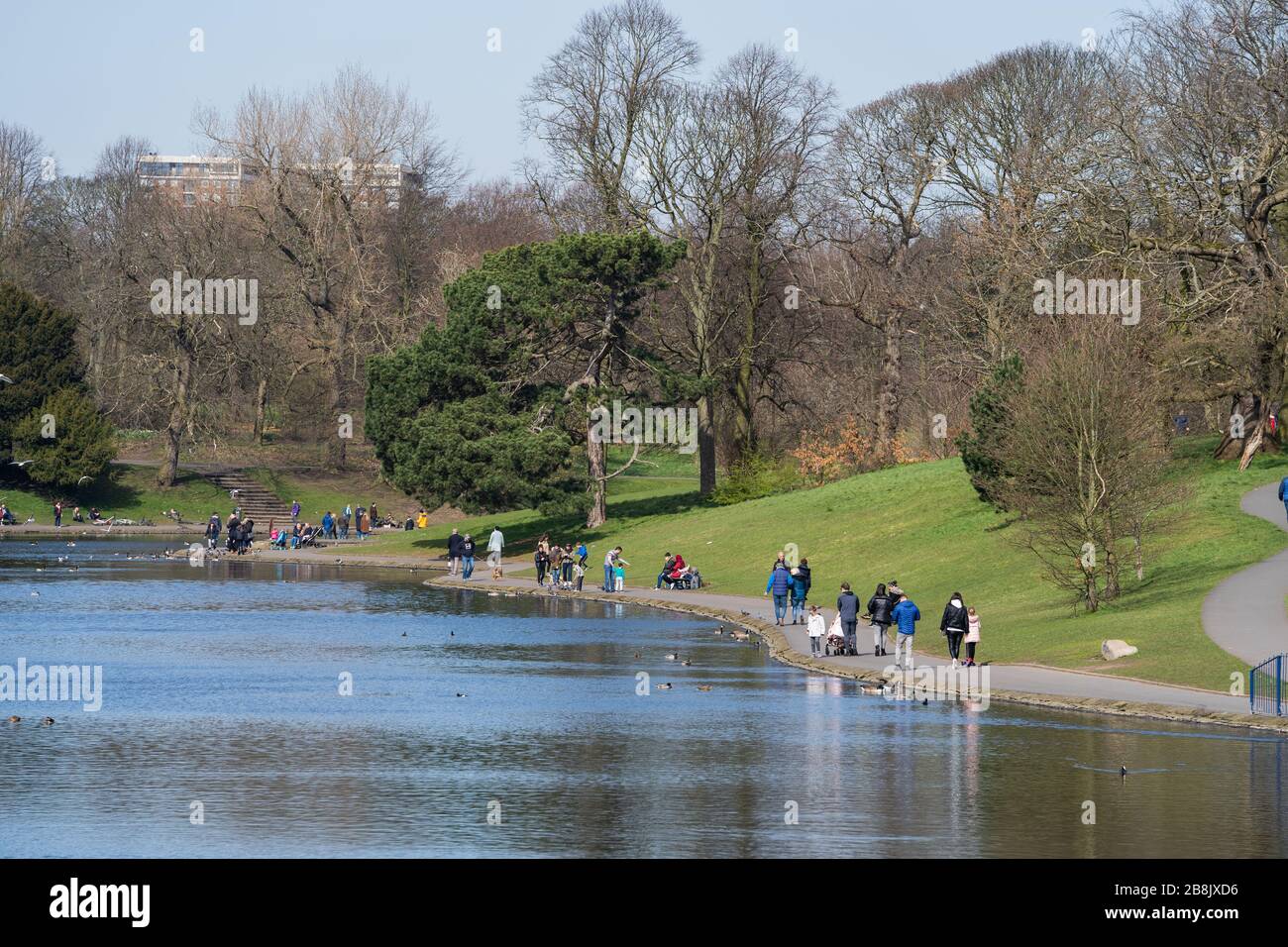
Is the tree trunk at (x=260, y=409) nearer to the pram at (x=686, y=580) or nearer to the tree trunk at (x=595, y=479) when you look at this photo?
the tree trunk at (x=595, y=479)

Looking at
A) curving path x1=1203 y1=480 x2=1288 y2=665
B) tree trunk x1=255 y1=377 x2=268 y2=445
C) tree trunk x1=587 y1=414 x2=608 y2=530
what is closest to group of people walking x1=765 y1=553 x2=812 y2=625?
curving path x1=1203 y1=480 x2=1288 y2=665

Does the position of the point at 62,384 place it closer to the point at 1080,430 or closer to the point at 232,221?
the point at 232,221

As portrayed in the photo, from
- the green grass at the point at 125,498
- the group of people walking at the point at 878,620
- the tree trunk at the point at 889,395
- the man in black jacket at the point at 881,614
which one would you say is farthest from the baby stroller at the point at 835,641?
the green grass at the point at 125,498

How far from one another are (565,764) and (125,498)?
256ft

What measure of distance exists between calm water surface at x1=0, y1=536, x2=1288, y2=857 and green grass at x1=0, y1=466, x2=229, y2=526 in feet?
184

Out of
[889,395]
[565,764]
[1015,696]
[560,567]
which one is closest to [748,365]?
[889,395]

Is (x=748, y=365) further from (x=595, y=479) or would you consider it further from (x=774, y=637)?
(x=774, y=637)

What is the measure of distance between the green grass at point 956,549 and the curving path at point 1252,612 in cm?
36

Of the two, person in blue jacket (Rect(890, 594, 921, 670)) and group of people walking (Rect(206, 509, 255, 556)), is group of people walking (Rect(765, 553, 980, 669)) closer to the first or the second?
person in blue jacket (Rect(890, 594, 921, 670))

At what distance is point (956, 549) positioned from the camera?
172 feet
